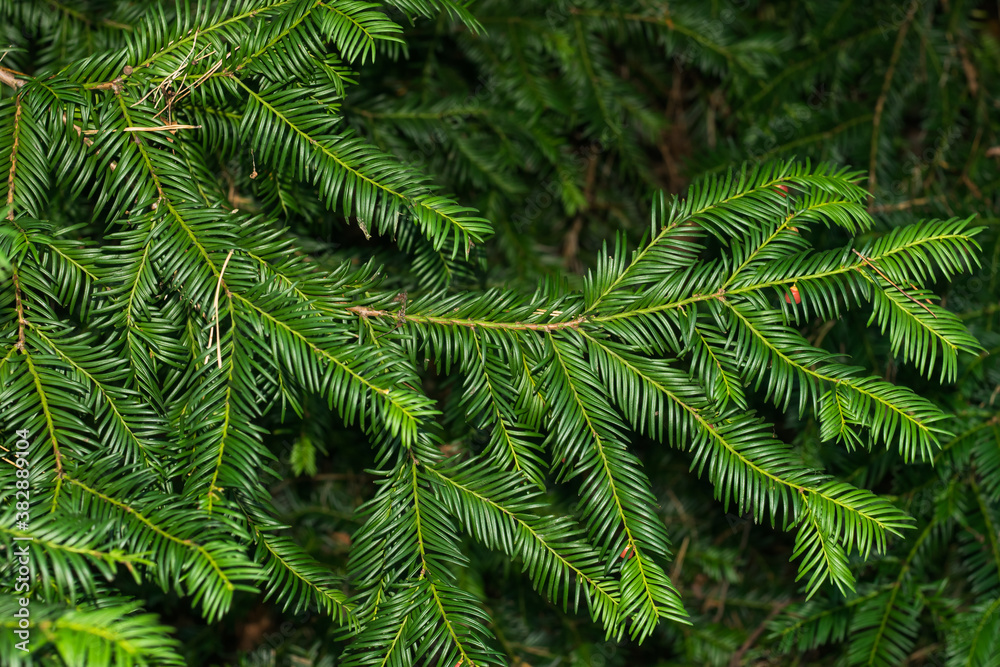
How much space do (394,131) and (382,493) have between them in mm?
947

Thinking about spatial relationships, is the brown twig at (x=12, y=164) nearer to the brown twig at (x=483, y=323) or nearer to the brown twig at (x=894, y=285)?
the brown twig at (x=483, y=323)

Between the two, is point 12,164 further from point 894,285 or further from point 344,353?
point 894,285

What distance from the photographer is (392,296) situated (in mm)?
1117

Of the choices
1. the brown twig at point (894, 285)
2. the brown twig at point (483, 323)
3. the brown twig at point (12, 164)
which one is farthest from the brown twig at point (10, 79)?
the brown twig at point (894, 285)

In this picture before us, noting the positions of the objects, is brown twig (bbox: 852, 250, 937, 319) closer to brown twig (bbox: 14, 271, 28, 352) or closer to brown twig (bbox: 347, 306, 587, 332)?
brown twig (bbox: 347, 306, 587, 332)

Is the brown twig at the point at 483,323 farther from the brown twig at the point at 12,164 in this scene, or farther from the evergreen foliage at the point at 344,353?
the brown twig at the point at 12,164

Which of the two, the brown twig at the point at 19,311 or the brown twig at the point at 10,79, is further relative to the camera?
the brown twig at the point at 10,79

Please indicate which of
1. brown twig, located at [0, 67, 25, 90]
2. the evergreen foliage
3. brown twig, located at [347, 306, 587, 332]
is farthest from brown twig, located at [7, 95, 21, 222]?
brown twig, located at [347, 306, 587, 332]

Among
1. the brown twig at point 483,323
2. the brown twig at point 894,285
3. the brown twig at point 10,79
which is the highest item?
the brown twig at point 894,285

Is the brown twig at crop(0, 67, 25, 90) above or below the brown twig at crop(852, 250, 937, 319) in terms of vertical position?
below

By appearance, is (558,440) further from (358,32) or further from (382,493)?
(358,32)

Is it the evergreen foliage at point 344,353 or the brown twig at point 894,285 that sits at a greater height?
the brown twig at point 894,285

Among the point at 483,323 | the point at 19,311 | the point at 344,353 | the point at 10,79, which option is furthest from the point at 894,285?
the point at 10,79

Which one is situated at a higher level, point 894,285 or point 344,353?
point 894,285
